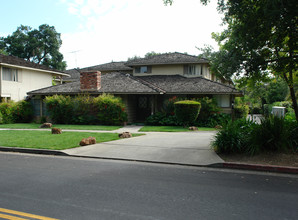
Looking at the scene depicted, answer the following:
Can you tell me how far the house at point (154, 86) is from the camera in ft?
70.2

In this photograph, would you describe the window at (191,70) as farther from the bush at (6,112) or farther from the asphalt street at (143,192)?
the asphalt street at (143,192)

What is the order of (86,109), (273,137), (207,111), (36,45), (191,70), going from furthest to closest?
(36,45) < (191,70) < (86,109) < (207,111) < (273,137)

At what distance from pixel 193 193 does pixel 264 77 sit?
7.51m

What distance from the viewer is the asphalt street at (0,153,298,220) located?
4332 mm

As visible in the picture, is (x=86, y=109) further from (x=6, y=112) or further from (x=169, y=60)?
(x=169, y=60)

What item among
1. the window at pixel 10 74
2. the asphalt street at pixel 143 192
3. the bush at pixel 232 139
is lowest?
the asphalt street at pixel 143 192

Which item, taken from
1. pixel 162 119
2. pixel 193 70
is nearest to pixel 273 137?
pixel 162 119

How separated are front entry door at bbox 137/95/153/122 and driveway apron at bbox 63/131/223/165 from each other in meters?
12.0

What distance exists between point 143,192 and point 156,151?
4275 mm

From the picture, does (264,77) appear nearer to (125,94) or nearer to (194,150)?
(194,150)

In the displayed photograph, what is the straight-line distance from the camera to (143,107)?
23.9 meters

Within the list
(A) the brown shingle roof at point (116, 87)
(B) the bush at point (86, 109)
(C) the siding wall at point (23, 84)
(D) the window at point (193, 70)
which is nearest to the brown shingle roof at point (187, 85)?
(D) the window at point (193, 70)

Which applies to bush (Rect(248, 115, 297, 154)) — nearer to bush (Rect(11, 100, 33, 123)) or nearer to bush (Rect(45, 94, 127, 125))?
bush (Rect(45, 94, 127, 125))

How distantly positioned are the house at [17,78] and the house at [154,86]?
7.57 ft
